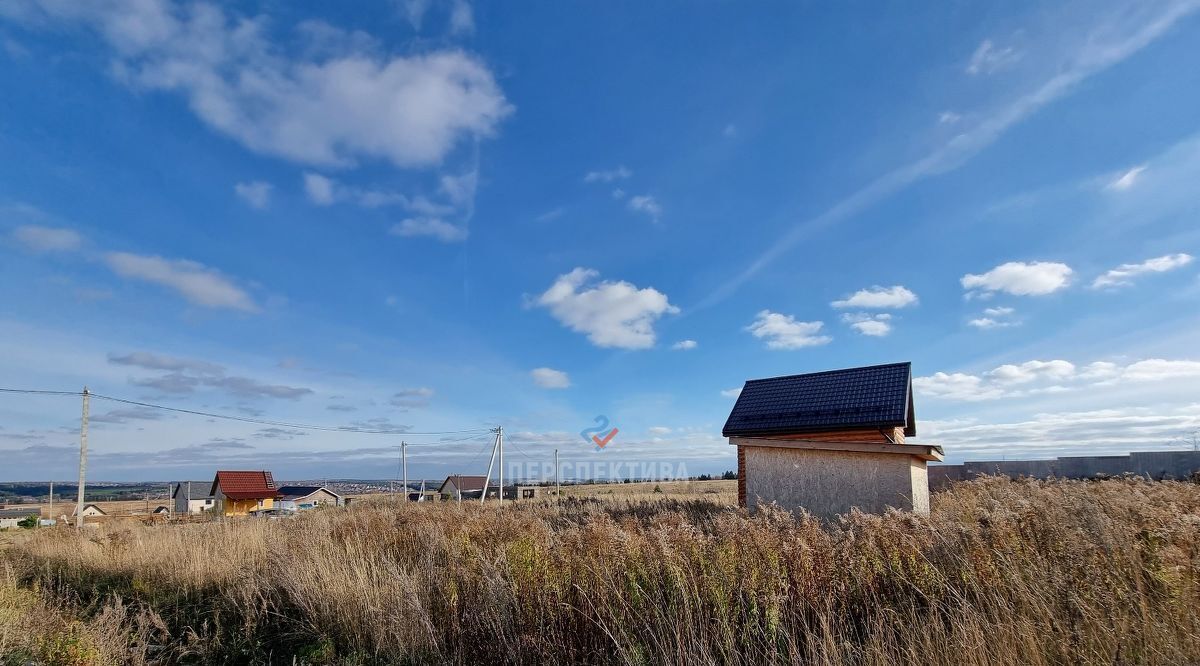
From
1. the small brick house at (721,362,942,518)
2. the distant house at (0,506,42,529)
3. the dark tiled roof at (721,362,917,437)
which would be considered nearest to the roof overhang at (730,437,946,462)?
the small brick house at (721,362,942,518)

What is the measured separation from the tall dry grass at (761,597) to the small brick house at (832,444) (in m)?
3.33

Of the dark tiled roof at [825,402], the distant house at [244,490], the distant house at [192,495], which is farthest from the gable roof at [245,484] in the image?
the dark tiled roof at [825,402]

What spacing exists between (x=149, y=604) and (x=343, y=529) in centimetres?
256

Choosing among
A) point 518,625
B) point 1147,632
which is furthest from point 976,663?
point 518,625

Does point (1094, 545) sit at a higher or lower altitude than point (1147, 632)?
higher

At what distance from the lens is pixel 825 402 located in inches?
549

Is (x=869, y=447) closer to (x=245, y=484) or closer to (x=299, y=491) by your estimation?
(x=245, y=484)

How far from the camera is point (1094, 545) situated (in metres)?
3.40

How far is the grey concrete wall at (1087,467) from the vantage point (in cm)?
1852

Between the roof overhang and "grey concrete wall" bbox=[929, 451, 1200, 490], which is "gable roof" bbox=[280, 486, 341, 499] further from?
the roof overhang

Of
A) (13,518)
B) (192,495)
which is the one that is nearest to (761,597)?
(13,518)

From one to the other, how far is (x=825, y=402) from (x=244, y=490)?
52.2 metres

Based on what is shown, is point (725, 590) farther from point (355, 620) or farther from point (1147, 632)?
point (355, 620)

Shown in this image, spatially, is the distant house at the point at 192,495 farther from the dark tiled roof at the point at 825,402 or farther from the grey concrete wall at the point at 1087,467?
the grey concrete wall at the point at 1087,467
